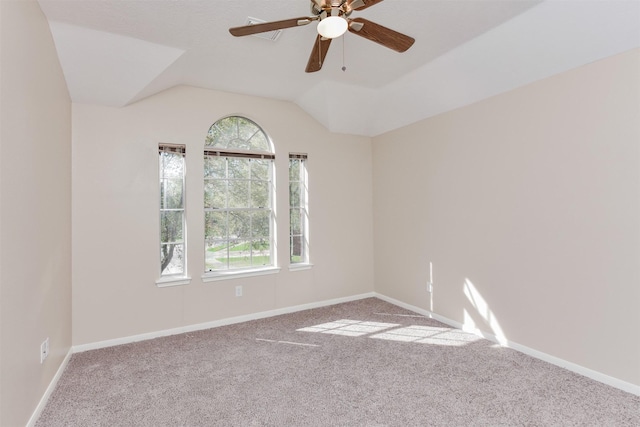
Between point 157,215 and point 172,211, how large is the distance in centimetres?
20

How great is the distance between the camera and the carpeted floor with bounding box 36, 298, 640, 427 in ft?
6.70

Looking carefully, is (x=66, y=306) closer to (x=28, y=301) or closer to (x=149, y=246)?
(x=149, y=246)

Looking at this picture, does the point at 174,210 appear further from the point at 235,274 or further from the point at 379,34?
the point at 379,34

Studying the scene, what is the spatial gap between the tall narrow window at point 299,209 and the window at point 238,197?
293 millimetres

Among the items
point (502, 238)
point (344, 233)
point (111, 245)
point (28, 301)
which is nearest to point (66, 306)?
point (111, 245)

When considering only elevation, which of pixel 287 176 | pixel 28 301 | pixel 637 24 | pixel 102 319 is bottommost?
pixel 102 319

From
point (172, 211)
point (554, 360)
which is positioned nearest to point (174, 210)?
point (172, 211)

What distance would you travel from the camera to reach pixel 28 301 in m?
1.91

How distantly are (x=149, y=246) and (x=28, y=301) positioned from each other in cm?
147

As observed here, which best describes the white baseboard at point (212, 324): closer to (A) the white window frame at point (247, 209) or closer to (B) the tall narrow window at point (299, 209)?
(A) the white window frame at point (247, 209)

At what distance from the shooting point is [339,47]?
2.90 metres

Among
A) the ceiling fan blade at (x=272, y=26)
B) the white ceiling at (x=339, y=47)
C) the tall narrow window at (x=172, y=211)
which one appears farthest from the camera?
the tall narrow window at (x=172, y=211)

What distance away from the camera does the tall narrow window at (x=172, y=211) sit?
3.52 metres

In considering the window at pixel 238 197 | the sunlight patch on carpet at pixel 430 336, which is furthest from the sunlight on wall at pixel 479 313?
the window at pixel 238 197
